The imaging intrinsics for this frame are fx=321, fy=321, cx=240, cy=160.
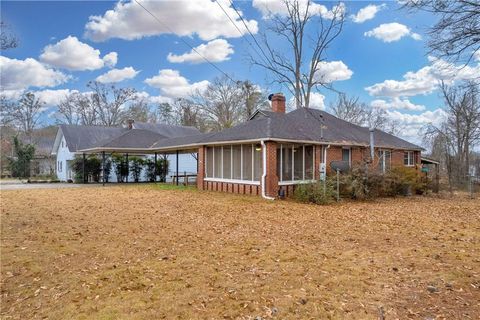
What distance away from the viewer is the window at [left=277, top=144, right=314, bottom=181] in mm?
13820

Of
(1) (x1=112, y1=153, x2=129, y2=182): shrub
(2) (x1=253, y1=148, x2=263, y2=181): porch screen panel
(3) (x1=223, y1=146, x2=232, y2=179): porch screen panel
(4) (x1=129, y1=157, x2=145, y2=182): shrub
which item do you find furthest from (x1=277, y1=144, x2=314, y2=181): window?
(1) (x1=112, y1=153, x2=129, y2=182): shrub

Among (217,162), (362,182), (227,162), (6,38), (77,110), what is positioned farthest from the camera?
(77,110)

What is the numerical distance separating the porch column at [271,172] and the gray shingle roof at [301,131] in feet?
1.54

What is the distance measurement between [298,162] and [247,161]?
7.47 feet

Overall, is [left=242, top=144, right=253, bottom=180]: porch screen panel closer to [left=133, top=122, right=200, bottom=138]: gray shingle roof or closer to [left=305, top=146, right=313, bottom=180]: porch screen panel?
[left=305, top=146, right=313, bottom=180]: porch screen panel

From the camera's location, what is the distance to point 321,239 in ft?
21.9

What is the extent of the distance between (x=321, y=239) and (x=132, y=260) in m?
3.73

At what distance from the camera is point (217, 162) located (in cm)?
1617

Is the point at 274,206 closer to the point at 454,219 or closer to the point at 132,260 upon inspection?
the point at 454,219

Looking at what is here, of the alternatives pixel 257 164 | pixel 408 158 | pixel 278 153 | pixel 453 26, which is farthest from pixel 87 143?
pixel 453 26

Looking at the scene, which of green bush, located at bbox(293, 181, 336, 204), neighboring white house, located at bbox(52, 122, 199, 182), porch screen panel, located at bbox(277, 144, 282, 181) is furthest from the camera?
neighboring white house, located at bbox(52, 122, 199, 182)

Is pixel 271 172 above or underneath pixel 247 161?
underneath

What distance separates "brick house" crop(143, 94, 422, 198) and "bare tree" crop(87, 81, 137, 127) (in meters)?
27.7

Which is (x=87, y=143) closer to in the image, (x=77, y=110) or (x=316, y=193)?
(x=77, y=110)
